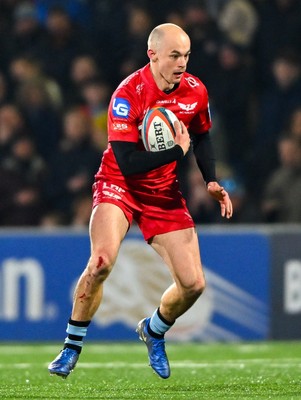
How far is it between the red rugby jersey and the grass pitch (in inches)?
49.8

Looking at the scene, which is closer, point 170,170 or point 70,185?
A: point 170,170

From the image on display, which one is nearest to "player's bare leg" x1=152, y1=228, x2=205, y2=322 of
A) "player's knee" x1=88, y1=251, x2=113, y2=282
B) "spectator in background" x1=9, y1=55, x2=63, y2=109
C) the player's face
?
"player's knee" x1=88, y1=251, x2=113, y2=282

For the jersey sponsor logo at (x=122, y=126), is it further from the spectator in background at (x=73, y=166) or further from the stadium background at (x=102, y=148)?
the spectator in background at (x=73, y=166)

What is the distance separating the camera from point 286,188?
1160 centimetres

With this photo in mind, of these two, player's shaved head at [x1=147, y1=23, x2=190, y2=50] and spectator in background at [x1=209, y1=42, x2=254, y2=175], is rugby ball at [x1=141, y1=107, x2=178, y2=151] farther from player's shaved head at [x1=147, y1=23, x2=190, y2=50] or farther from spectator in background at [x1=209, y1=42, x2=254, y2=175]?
spectator in background at [x1=209, y1=42, x2=254, y2=175]

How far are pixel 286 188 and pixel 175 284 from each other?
4.28 meters

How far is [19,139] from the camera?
12.5 metres

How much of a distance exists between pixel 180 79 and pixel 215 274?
4.28m

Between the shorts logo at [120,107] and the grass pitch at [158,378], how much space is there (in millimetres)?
1627

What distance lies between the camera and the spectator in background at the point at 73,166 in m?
12.1

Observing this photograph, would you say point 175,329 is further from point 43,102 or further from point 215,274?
point 43,102

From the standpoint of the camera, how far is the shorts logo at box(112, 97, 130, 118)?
7175mm

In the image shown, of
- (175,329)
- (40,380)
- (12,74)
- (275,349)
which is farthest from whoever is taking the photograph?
(12,74)

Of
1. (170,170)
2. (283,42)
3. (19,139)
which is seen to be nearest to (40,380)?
(170,170)
